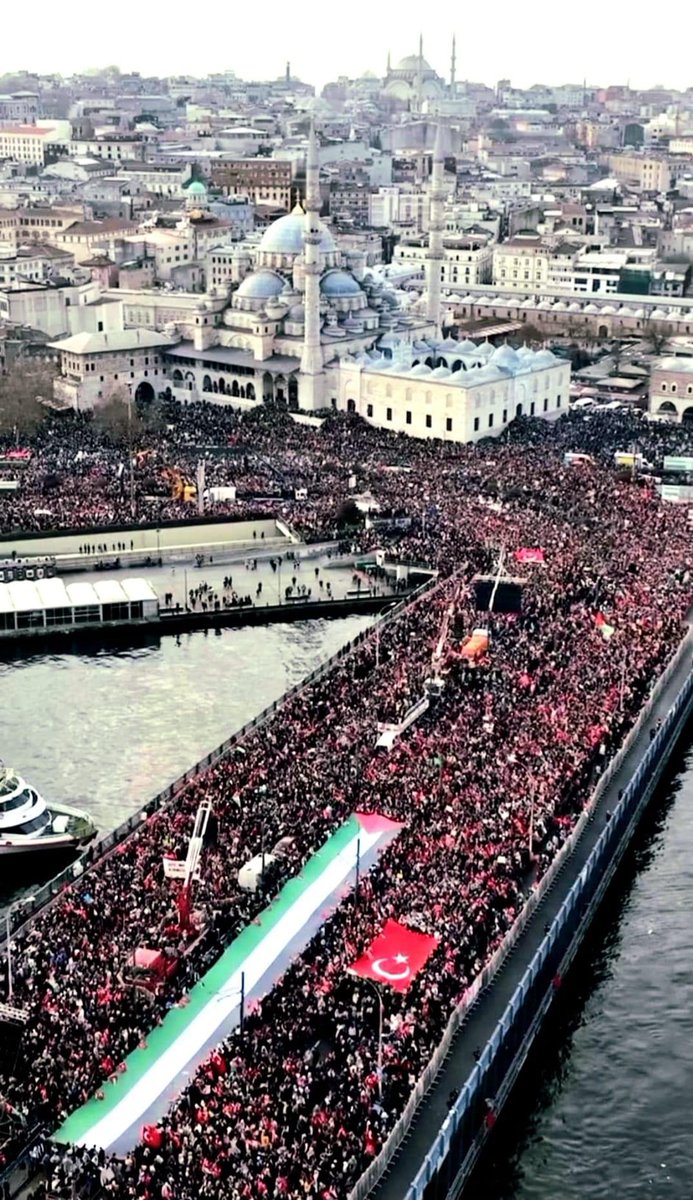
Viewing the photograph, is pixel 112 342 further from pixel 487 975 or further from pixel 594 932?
pixel 487 975

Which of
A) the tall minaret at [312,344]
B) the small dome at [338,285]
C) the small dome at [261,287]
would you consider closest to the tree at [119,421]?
the tall minaret at [312,344]

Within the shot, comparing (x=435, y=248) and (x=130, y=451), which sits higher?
(x=435, y=248)

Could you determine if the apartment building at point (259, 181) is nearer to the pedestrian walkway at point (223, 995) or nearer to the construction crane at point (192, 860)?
the construction crane at point (192, 860)

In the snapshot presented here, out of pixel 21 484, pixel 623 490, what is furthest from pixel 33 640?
pixel 623 490

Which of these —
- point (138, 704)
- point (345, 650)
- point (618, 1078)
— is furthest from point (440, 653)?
point (618, 1078)

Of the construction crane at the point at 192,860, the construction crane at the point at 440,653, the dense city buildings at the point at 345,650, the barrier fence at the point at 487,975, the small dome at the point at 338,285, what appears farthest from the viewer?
the small dome at the point at 338,285

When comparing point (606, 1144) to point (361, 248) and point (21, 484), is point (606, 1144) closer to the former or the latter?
point (21, 484)

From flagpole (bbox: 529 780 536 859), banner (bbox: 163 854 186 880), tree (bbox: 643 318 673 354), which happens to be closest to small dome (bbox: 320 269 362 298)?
tree (bbox: 643 318 673 354)
